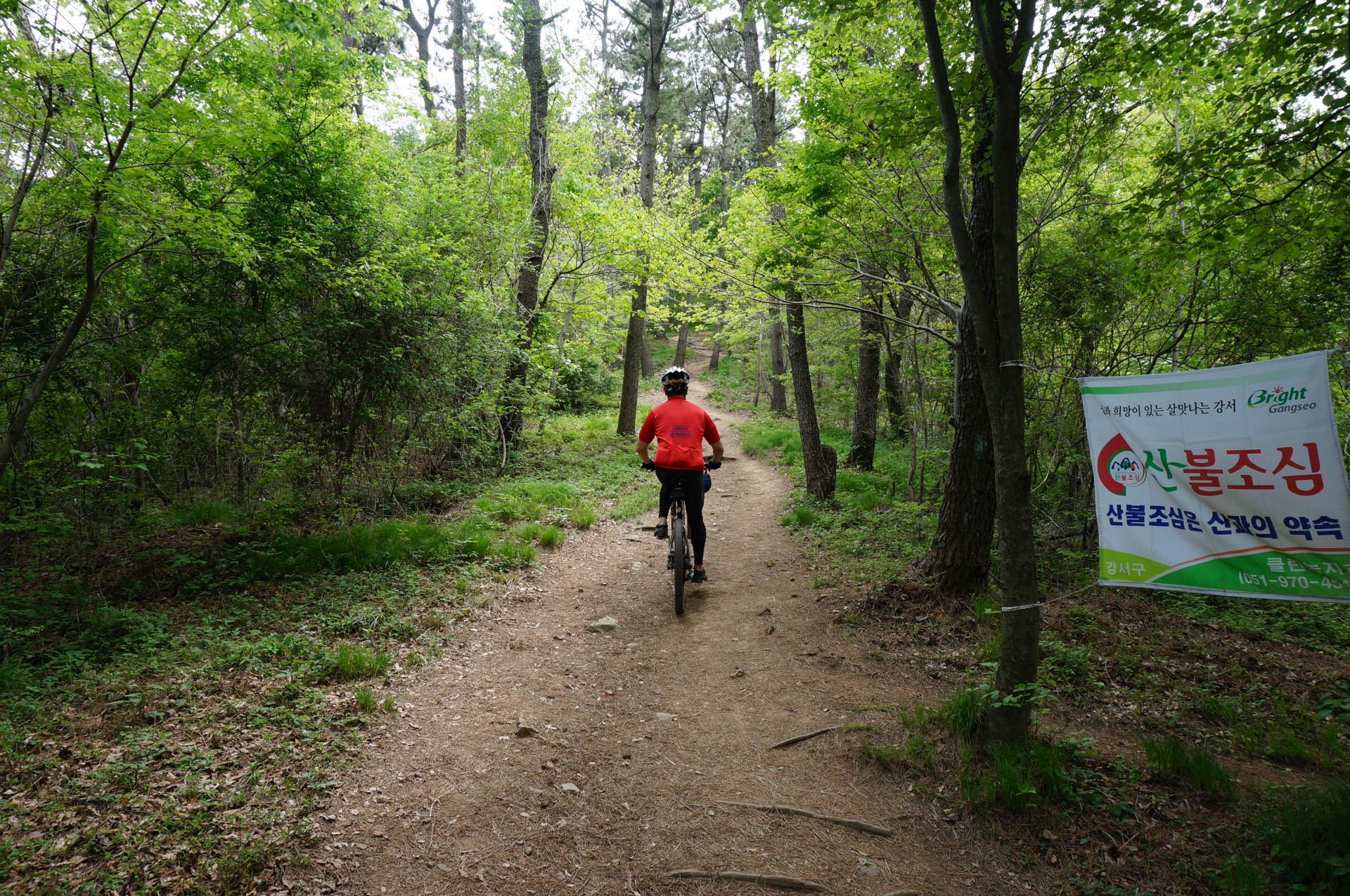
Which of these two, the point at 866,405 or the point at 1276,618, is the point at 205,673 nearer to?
the point at 1276,618

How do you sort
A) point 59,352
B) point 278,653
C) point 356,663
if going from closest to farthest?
point 356,663 < point 278,653 < point 59,352

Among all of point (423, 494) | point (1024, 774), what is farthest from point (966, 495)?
point (423, 494)

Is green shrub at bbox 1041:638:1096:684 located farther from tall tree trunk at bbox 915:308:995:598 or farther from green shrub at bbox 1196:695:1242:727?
tall tree trunk at bbox 915:308:995:598

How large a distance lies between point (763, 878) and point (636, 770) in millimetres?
1108

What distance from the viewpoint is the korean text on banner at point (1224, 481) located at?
245 cm

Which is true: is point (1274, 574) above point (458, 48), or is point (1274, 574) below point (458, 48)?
below

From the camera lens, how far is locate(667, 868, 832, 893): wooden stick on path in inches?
107

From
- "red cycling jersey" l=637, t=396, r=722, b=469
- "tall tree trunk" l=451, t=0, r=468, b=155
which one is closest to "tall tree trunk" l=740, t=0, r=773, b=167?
"red cycling jersey" l=637, t=396, r=722, b=469

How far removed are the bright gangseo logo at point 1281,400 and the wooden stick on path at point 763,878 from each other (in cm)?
292

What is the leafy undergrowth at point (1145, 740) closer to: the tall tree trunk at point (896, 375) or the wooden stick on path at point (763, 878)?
the wooden stick on path at point (763, 878)

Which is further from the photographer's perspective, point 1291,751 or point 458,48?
point 458,48

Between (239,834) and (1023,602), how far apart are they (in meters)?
4.23

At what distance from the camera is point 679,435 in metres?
6.05

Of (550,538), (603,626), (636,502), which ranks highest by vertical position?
(636,502)
